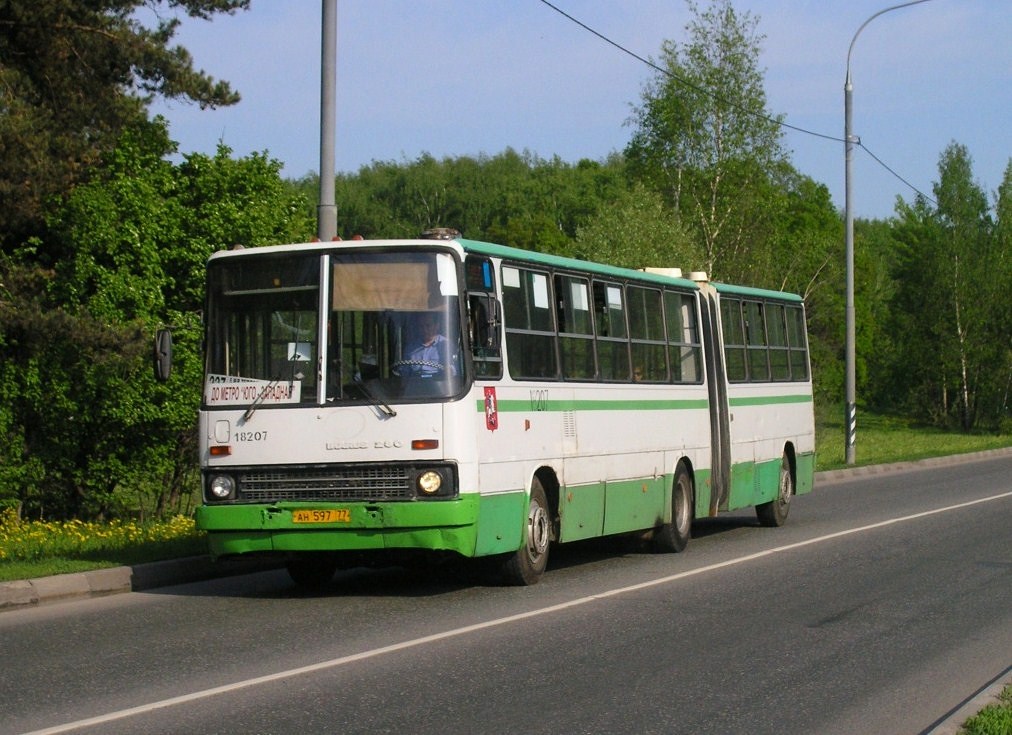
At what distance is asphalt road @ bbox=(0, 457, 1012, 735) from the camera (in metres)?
7.77

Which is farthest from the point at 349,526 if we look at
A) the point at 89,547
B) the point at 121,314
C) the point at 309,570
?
the point at 121,314

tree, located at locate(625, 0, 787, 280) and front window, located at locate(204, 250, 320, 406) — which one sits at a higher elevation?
tree, located at locate(625, 0, 787, 280)

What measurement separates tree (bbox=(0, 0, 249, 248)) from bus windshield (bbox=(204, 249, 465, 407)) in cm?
1106

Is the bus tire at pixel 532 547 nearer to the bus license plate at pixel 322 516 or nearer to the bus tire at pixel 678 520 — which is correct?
the bus license plate at pixel 322 516

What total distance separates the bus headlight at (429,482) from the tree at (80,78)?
1260cm

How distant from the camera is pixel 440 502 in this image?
12.1 m

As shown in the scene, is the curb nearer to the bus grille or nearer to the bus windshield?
the bus grille

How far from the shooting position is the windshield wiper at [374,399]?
40.1ft

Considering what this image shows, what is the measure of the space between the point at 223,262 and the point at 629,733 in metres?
7.04

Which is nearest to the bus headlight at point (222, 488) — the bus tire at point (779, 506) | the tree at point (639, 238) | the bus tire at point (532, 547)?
the bus tire at point (532, 547)

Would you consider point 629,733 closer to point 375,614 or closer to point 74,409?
point 375,614

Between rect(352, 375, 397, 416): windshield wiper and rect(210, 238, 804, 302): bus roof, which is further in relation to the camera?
rect(210, 238, 804, 302): bus roof

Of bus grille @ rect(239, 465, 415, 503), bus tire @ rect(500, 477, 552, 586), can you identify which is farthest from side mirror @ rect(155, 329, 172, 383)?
bus tire @ rect(500, 477, 552, 586)

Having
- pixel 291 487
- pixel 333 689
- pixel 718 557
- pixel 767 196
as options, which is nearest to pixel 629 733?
pixel 333 689
